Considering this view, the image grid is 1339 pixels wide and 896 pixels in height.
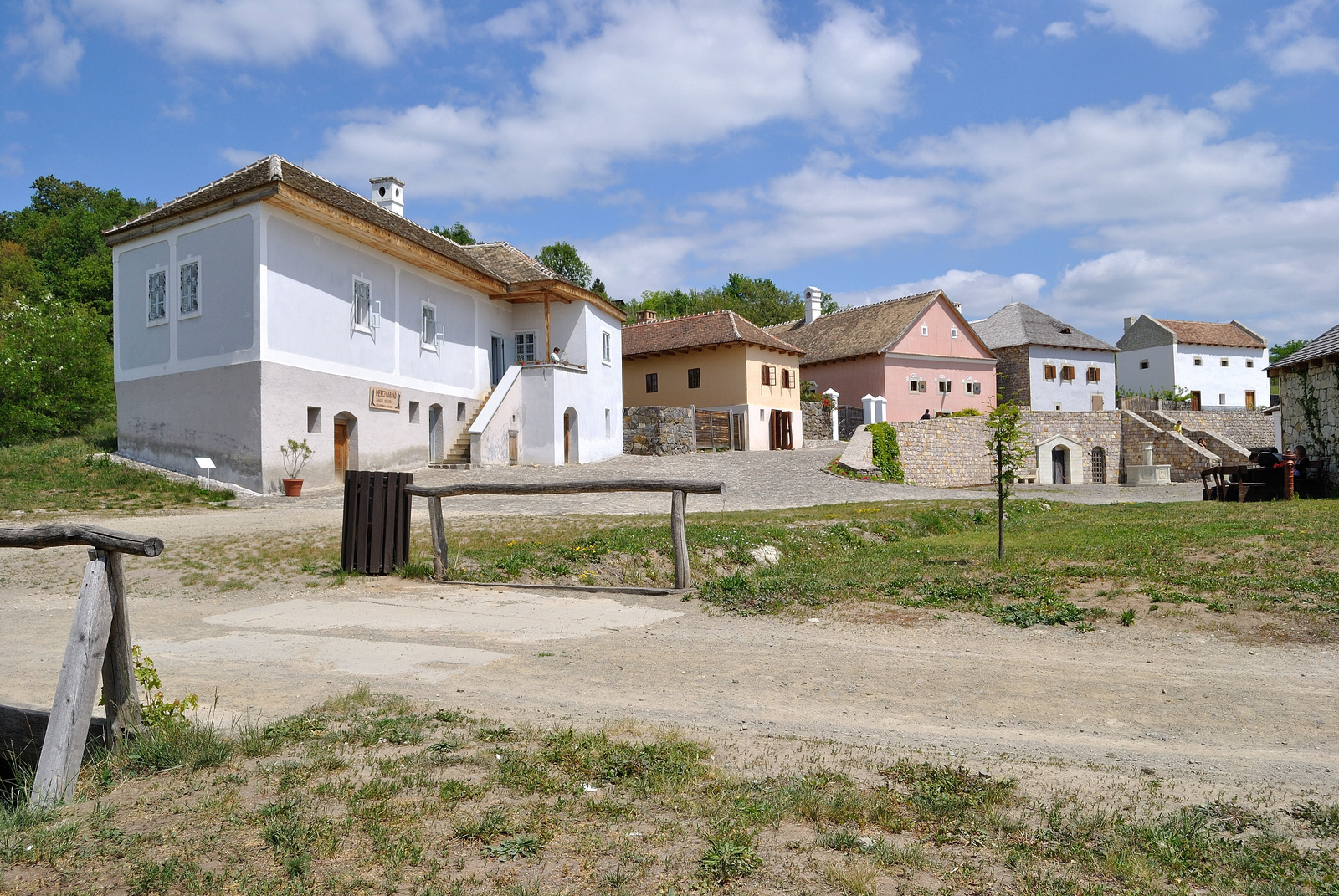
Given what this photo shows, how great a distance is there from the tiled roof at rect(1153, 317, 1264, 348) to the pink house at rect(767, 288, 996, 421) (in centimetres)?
2257

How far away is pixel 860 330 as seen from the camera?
51344mm

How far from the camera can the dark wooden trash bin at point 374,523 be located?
1160cm

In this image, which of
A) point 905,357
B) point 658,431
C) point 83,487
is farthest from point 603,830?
point 905,357

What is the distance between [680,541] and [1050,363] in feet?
175

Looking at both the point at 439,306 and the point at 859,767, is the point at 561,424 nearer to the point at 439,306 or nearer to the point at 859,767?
the point at 439,306

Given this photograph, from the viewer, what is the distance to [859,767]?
14.7 ft

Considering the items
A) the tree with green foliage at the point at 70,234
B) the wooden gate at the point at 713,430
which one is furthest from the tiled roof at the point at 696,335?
the tree with green foliage at the point at 70,234

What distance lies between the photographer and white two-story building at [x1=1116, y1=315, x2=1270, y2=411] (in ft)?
216

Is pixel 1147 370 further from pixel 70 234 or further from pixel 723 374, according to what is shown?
pixel 70 234

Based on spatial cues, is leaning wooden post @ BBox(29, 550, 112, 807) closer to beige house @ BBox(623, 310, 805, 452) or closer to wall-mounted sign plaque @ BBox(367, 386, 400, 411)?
wall-mounted sign plaque @ BBox(367, 386, 400, 411)

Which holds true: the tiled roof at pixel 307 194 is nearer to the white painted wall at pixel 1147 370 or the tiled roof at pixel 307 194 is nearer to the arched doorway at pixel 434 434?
the arched doorway at pixel 434 434

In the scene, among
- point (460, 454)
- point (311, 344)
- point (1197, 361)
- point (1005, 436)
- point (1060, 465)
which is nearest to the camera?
point (1005, 436)

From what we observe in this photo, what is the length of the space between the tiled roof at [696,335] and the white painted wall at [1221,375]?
38621mm

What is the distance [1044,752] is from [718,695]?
2193mm
